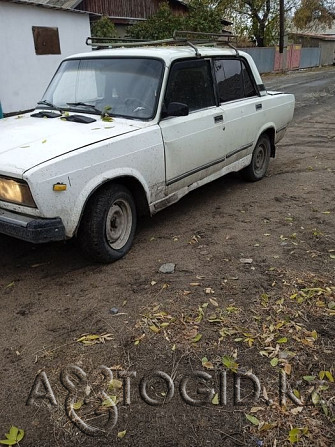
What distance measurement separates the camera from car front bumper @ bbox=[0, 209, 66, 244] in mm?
3174

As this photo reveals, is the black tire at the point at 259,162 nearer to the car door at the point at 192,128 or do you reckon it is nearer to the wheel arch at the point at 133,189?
the car door at the point at 192,128

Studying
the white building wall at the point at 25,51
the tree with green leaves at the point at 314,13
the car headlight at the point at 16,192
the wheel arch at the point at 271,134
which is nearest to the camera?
the car headlight at the point at 16,192

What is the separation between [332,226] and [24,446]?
147 inches

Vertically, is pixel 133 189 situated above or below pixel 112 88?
below

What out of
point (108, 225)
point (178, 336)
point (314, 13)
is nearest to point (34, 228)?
point (108, 225)

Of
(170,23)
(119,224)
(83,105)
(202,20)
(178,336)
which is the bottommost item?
(178,336)

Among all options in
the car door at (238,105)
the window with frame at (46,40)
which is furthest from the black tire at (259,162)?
the window with frame at (46,40)

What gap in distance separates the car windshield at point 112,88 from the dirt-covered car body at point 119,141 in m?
0.01

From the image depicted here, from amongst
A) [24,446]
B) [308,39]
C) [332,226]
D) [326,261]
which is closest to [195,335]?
[24,446]

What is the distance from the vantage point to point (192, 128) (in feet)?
14.6

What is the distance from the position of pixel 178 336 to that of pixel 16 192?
5.41ft

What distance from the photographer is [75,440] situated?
2.14 m

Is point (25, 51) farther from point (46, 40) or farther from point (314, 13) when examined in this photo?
point (314, 13)

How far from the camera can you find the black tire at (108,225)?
139 inches
